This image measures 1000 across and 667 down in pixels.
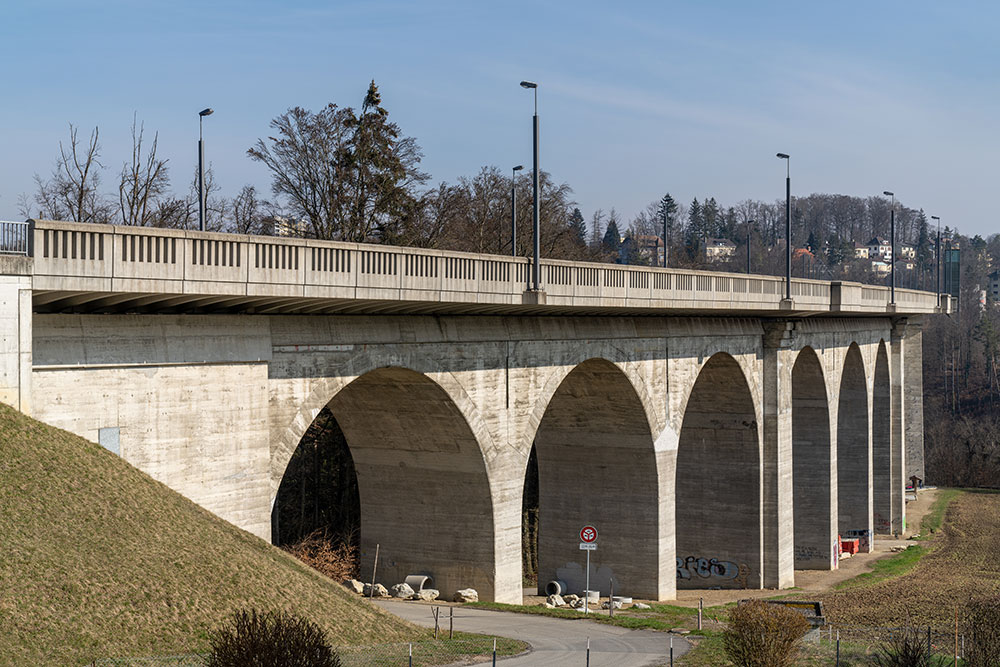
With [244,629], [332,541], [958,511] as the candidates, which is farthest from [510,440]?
[958,511]

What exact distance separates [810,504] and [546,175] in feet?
82.6

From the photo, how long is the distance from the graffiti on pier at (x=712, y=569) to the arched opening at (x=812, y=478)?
27.0 feet

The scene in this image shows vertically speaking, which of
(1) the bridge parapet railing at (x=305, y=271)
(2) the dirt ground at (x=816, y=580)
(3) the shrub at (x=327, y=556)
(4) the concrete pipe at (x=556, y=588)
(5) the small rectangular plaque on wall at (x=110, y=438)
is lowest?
(2) the dirt ground at (x=816, y=580)

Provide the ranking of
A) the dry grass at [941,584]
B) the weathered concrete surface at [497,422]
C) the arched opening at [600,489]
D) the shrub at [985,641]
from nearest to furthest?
the weathered concrete surface at [497,422] → the shrub at [985,641] → the dry grass at [941,584] → the arched opening at [600,489]

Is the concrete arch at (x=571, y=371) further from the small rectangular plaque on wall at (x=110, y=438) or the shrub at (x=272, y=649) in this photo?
the shrub at (x=272, y=649)

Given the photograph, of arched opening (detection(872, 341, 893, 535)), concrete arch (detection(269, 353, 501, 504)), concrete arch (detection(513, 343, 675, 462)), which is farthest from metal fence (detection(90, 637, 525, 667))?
arched opening (detection(872, 341, 893, 535))

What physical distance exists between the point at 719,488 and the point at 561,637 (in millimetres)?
21304

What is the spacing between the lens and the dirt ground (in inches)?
1544

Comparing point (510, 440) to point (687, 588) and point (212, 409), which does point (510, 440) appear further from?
point (687, 588)

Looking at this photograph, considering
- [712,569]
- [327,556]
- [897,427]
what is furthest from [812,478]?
[327,556]

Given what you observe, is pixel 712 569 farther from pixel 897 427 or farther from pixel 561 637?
pixel 897 427

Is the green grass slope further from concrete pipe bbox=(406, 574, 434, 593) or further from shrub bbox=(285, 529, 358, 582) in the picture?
shrub bbox=(285, 529, 358, 582)

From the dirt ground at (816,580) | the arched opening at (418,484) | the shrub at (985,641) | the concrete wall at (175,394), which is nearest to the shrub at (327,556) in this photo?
the dirt ground at (816,580)

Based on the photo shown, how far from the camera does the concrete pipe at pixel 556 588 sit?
37.0 meters
